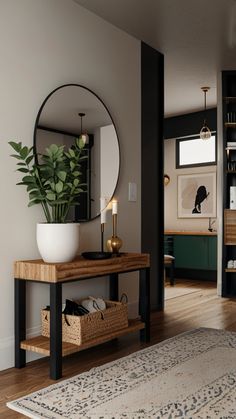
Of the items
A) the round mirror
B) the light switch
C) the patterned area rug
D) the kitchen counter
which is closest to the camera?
the patterned area rug

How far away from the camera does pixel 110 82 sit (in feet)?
11.0

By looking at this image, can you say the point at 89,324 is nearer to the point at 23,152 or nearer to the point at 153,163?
the point at 23,152

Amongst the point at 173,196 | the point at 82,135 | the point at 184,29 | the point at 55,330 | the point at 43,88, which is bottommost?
the point at 55,330

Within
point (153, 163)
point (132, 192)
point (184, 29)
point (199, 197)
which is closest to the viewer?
point (132, 192)

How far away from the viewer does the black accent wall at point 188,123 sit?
6355 mm

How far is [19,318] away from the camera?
241 cm

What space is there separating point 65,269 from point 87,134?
3.80 ft

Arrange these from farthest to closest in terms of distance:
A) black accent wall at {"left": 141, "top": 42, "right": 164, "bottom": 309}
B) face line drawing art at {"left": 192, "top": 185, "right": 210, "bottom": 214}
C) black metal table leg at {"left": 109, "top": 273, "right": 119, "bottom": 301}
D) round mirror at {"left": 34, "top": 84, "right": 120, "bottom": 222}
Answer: face line drawing art at {"left": 192, "top": 185, "right": 210, "bottom": 214} → black accent wall at {"left": 141, "top": 42, "right": 164, "bottom": 309} → black metal table leg at {"left": 109, "top": 273, "right": 119, "bottom": 301} → round mirror at {"left": 34, "top": 84, "right": 120, "bottom": 222}

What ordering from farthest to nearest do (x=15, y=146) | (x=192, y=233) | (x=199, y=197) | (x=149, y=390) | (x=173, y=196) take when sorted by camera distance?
1. (x=173, y=196)
2. (x=199, y=197)
3. (x=192, y=233)
4. (x=15, y=146)
5. (x=149, y=390)

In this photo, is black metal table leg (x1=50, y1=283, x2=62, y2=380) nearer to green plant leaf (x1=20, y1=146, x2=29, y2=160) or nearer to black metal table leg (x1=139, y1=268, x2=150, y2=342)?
green plant leaf (x1=20, y1=146, x2=29, y2=160)

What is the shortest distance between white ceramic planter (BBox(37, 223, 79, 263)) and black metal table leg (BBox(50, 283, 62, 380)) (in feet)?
0.65

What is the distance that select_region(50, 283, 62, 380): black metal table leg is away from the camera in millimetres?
2201

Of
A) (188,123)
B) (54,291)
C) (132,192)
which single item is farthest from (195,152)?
(54,291)

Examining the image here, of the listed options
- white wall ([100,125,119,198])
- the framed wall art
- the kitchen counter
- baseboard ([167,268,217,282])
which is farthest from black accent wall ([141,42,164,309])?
the framed wall art
